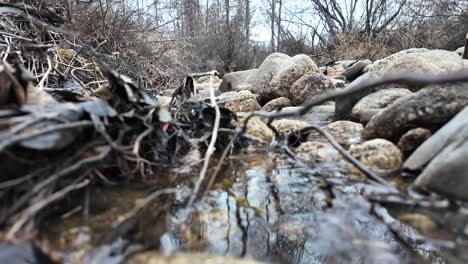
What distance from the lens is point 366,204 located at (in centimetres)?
152

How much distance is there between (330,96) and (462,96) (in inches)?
60.5

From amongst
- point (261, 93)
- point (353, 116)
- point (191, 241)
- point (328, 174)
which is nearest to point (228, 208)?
point (191, 241)

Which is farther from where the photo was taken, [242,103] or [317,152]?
[242,103]

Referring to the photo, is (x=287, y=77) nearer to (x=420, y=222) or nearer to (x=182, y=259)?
(x=420, y=222)

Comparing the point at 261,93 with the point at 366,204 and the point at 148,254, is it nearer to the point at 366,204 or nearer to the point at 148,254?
the point at 366,204

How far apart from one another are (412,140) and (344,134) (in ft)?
2.98

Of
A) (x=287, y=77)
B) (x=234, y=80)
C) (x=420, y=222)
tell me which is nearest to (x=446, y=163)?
(x=420, y=222)

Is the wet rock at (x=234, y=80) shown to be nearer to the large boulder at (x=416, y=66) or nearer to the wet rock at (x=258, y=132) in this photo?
the large boulder at (x=416, y=66)

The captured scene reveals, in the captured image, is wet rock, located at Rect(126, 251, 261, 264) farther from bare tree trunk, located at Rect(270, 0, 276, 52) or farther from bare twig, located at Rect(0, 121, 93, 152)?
bare tree trunk, located at Rect(270, 0, 276, 52)

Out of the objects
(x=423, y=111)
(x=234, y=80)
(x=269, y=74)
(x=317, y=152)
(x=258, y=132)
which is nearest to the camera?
(x=317, y=152)

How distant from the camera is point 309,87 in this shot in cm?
590

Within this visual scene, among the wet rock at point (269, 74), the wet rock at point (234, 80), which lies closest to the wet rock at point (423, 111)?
the wet rock at point (269, 74)

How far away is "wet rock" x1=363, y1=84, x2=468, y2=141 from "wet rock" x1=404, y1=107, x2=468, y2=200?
423 mm

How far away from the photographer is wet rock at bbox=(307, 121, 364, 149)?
2.74 metres
